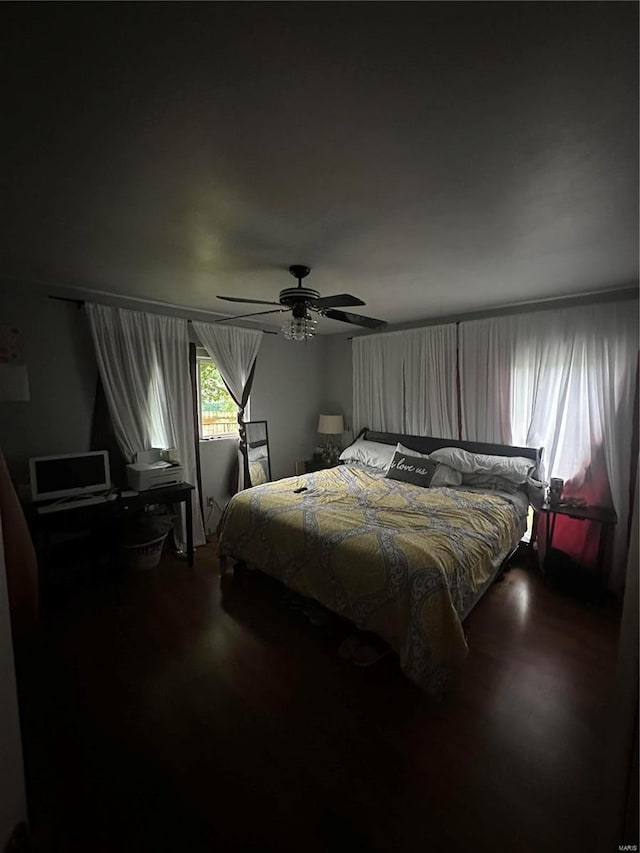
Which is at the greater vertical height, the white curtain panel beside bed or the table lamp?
the white curtain panel beside bed

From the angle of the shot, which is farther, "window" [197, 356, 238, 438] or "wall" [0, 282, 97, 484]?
"window" [197, 356, 238, 438]

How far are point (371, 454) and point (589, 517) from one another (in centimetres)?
211

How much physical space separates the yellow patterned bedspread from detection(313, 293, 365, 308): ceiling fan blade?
1453 mm

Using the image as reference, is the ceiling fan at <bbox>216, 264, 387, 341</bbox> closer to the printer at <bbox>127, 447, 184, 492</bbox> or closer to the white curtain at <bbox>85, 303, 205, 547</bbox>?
the white curtain at <bbox>85, 303, 205, 547</bbox>

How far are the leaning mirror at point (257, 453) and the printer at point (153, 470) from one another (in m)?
0.99

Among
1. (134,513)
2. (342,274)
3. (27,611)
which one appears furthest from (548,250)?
(134,513)

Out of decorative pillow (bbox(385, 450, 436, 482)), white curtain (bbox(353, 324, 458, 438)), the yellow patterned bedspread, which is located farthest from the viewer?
white curtain (bbox(353, 324, 458, 438))

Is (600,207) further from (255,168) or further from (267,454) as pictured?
(267,454)

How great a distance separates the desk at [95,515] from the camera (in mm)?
2525

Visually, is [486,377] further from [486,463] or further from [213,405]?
[213,405]

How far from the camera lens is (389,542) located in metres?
2.12

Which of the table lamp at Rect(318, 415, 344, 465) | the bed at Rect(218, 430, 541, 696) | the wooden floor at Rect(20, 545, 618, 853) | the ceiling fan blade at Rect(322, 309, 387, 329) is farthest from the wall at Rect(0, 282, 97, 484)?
the table lamp at Rect(318, 415, 344, 465)

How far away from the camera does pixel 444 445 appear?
3941mm

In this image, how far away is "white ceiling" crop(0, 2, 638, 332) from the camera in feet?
2.77
